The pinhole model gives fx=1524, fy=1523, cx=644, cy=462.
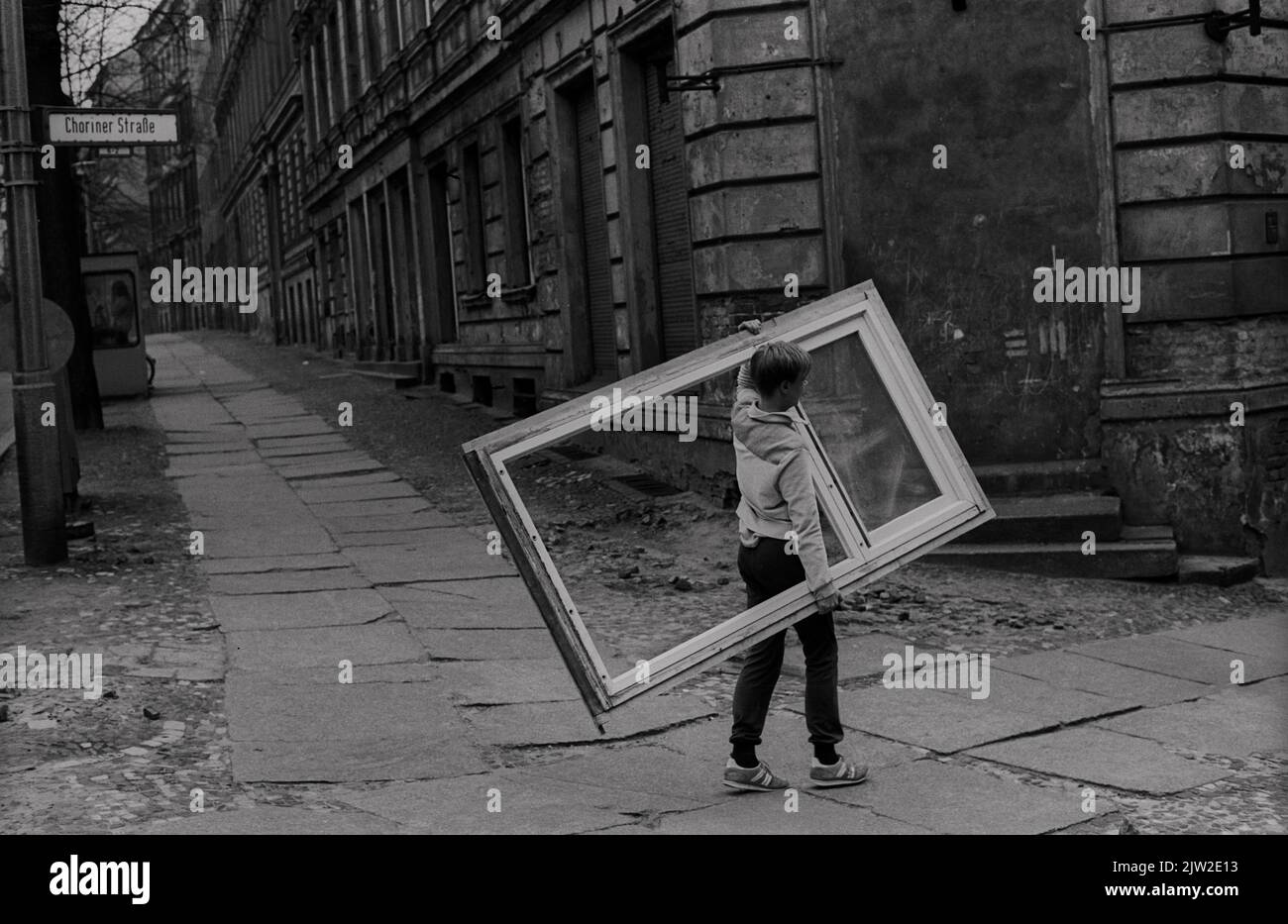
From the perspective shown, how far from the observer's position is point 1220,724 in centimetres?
677

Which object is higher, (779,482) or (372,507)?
(779,482)

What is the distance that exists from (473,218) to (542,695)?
14277mm

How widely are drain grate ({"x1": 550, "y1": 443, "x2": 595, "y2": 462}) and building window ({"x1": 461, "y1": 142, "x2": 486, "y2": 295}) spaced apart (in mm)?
6552

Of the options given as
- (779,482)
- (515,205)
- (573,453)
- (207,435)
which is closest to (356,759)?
(779,482)

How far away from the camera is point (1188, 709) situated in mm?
7027

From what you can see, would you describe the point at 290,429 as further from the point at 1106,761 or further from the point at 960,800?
the point at 960,800

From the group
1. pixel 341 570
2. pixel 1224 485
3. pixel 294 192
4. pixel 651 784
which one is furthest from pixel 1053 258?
pixel 294 192

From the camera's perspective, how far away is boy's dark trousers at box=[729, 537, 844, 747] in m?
5.58

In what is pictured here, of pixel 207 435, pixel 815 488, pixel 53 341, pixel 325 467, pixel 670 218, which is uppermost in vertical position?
pixel 670 218

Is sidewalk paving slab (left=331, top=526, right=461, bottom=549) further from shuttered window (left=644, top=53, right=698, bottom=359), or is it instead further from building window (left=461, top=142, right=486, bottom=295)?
building window (left=461, top=142, right=486, bottom=295)

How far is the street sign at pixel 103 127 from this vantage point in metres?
9.99

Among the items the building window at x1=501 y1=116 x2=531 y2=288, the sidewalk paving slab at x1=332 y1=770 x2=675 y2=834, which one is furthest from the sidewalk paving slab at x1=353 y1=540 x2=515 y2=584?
the building window at x1=501 y1=116 x2=531 y2=288

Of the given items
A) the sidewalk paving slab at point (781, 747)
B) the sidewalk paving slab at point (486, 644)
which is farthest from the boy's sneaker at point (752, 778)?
the sidewalk paving slab at point (486, 644)

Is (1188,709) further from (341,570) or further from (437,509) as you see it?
(437,509)
